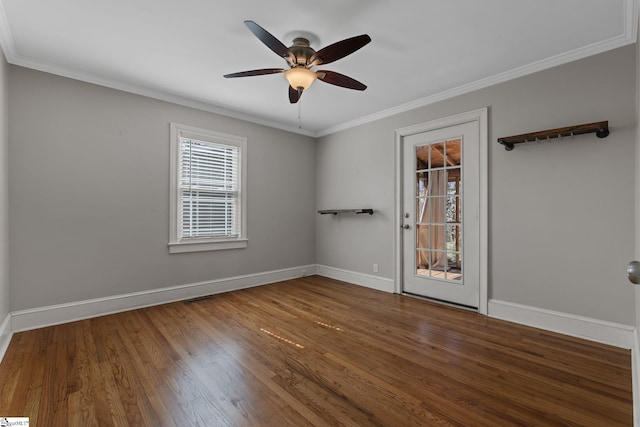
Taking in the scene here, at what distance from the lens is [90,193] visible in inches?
123

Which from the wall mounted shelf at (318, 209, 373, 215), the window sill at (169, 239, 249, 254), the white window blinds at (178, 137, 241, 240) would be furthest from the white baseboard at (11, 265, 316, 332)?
the wall mounted shelf at (318, 209, 373, 215)

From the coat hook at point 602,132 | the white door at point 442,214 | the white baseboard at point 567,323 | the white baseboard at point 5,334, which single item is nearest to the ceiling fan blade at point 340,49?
the white door at point 442,214

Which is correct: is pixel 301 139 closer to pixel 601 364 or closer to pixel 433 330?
pixel 433 330

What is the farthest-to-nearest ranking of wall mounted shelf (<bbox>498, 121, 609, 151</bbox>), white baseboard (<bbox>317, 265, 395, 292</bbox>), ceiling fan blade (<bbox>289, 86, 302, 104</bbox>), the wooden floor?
white baseboard (<bbox>317, 265, 395, 292</bbox>)
ceiling fan blade (<bbox>289, 86, 302, 104</bbox>)
wall mounted shelf (<bbox>498, 121, 609, 151</bbox>)
the wooden floor

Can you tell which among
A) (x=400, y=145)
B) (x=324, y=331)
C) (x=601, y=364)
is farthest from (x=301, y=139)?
(x=601, y=364)

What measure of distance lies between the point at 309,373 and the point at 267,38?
94.3 inches

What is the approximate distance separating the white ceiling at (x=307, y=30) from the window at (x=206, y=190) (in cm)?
72

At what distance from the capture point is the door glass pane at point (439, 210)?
3.54 meters

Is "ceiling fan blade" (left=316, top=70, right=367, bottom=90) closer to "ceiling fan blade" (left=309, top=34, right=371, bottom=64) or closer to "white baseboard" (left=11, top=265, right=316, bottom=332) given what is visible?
"ceiling fan blade" (left=309, top=34, right=371, bottom=64)

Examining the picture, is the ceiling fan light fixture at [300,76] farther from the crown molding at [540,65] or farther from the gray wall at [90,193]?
the gray wall at [90,193]

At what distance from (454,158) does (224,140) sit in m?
3.10

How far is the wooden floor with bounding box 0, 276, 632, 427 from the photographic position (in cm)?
163

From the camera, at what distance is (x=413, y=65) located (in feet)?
9.61

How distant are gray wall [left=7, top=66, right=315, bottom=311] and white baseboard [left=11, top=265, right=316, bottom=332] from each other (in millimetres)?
69
